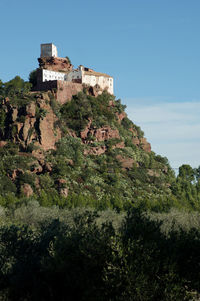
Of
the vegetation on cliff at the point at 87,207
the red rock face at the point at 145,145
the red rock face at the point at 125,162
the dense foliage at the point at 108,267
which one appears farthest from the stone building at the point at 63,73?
the dense foliage at the point at 108,267

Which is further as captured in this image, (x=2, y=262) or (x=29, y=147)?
(x=29, y=147)

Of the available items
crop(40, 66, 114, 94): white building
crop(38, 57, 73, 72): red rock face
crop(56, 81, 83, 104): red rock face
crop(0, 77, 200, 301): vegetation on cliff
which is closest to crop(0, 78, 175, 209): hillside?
crop(0, 77, 200, 301): vegetation on cliff

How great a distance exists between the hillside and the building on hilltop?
2.87 metres

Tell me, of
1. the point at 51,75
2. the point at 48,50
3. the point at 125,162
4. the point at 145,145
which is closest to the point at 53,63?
the point at 48,50

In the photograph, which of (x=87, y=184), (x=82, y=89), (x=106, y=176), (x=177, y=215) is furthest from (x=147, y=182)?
(x=177, y=215)

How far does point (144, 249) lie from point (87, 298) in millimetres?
4141

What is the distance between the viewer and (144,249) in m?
27.7

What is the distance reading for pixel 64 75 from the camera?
114m

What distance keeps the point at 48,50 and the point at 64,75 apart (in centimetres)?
867

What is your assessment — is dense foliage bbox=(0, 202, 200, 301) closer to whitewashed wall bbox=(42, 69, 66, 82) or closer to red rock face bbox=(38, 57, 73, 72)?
whitewashed wall bbox=(42, 69, 66, 82)

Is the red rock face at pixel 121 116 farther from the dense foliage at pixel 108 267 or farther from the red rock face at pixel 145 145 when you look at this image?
the dense foliage at pixel 108 267

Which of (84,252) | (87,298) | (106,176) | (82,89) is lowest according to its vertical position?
(87,298)

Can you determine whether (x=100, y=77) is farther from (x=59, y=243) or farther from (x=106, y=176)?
(x=59, y=243)

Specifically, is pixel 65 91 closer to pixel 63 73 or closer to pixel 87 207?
pixel 63 73
